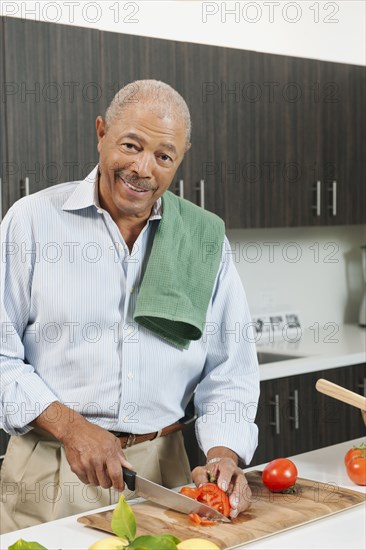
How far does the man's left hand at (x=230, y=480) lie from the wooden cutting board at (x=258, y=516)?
0.02 meters

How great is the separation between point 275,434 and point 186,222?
1.53 metres

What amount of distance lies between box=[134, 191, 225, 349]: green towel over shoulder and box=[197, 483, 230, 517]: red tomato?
37 centimetres

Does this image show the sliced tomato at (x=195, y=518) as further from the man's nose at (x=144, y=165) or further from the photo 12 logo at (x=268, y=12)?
the photo 12 logo at (x=268, y=12)

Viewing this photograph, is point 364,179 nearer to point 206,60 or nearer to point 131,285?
point 206,60

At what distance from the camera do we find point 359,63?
420cm

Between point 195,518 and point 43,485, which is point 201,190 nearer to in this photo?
point 43,485

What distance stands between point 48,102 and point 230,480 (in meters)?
1.67

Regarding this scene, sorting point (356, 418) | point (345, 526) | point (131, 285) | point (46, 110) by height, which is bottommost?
point (356, 418)

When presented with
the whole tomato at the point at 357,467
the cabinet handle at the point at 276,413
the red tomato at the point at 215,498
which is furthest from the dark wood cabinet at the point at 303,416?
the red tomato at the point at 215,498

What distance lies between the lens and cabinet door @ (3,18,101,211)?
2832 millimetres

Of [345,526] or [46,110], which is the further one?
[46,110]

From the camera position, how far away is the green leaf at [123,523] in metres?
1.15

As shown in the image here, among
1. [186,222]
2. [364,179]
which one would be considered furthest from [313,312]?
[186,222]

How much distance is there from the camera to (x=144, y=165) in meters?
1.77
